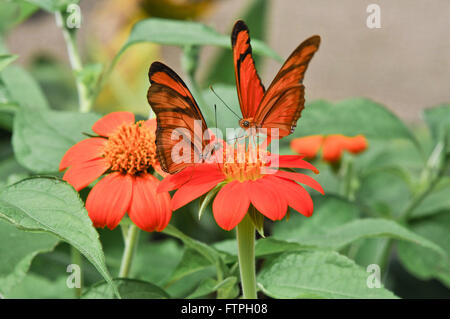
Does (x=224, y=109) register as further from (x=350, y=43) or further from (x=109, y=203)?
(x=350, y=43)

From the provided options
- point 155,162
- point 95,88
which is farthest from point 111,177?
point 95,88

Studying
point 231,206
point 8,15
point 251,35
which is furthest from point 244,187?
point 251,35

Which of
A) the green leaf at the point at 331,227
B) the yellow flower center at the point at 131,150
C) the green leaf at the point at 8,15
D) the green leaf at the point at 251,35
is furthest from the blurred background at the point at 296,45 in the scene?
the yellow flower center at the point at 131,150

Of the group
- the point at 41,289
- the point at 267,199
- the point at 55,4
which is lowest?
the point at 41,289

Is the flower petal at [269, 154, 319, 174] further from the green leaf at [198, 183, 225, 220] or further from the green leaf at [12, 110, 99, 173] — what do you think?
the green leaf at [12, 110, 99, 173]

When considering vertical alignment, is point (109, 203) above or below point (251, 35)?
below
